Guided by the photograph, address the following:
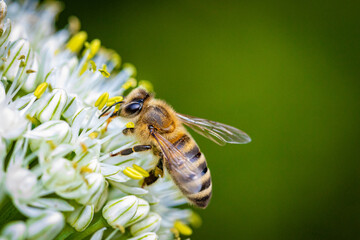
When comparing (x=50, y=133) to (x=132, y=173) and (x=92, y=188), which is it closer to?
(x=92, y=188)

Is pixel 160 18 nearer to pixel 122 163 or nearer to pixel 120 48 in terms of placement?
pixel 120 48

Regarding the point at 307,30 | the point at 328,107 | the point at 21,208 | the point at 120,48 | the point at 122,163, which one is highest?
the point at 307,30

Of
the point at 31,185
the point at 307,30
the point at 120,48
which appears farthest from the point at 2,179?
the point at 307,30

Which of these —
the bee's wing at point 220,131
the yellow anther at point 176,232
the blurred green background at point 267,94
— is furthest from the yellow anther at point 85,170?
the blurred green background at point 267,94

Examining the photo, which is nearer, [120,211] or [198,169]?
[120,211]

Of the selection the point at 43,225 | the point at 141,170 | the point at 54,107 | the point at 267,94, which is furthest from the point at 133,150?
the point at 267,94

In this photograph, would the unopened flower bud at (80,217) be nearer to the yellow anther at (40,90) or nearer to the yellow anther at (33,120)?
the yellow anther at (33,120)

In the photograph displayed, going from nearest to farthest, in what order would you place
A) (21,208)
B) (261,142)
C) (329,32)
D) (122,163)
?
(21,208)
(122,163)
(261,142)
(329,32)

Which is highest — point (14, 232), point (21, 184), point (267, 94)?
point (267, 94)
